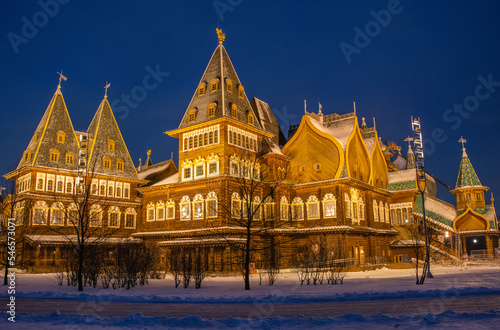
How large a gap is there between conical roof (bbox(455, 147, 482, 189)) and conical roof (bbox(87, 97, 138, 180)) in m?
38.4

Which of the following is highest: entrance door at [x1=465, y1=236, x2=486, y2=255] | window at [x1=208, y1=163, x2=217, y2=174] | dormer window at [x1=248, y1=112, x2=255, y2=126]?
dormer window at [x1=248, y1=112, x2=255, y2=126]

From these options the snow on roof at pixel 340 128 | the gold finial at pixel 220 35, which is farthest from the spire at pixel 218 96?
the snow on roof at pixel 340 128

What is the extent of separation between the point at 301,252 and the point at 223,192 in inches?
334

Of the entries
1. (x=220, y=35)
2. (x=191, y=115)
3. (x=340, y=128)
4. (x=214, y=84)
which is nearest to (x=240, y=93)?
(x=214, y=84)

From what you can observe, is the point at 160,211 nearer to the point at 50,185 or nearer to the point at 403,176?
the point at 50,185

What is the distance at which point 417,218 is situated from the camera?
4825cm

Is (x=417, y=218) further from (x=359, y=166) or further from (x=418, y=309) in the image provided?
(x=418, y=309)

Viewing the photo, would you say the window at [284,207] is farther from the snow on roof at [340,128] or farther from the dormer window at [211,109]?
the dormer window at [211,109]

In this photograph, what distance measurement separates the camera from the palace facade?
125 ft

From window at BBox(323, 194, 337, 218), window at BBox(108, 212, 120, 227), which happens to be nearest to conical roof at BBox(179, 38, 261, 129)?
window at BBox(323, 194, 337, 218)

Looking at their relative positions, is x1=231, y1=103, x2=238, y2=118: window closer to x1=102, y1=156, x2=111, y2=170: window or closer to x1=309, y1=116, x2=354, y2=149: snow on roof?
x1=309, y1=116, x2=354, y2=149: snow on roof

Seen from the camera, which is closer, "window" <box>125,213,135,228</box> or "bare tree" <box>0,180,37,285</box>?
"bare tree" <box>0,180,37,285</box>

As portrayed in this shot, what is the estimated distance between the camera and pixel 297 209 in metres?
41.2

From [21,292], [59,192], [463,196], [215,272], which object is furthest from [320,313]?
[463,196]
